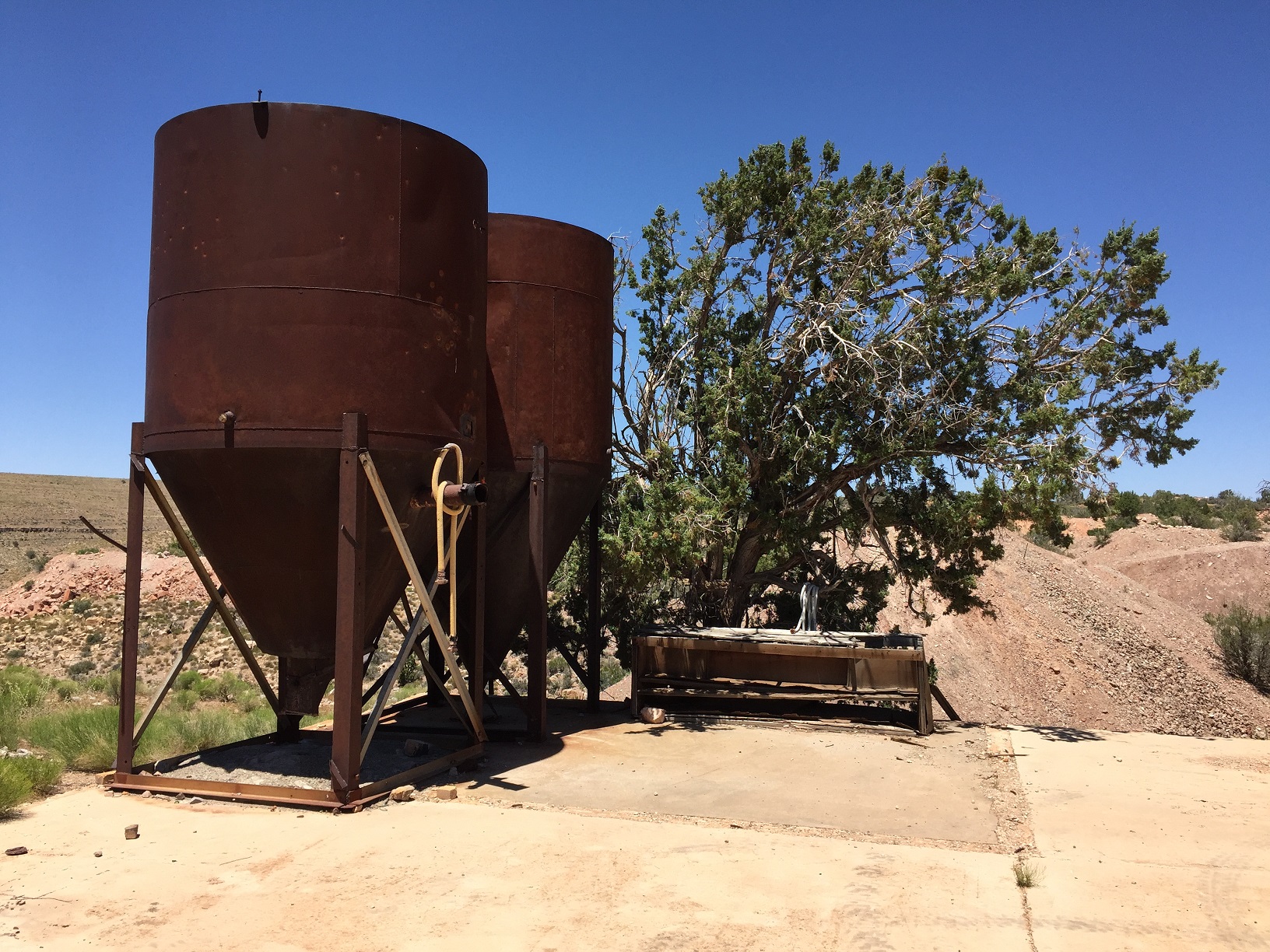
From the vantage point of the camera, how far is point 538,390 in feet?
36.4

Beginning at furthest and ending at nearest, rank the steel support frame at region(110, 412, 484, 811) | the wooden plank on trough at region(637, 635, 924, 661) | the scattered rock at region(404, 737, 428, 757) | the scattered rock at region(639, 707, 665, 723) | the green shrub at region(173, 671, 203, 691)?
1. the green shrub at region(173, 671, 203, 691)
2. the scattered rock at region(639, 707, 665, 723)
3. the wooden plank on trough at region(637, 635, 924, 661)
4. the scattered rock at region(404, 737, 428, 757)
5. the steel support frame at region(110, 412, 484, 811)

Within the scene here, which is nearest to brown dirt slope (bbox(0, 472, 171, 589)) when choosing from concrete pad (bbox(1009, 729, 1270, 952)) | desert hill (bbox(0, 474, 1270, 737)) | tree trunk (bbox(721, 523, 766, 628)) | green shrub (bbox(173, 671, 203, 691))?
desert hill (bbox(0, 474, 1270, 737))

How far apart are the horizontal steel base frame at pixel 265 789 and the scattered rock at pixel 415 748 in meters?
0.71

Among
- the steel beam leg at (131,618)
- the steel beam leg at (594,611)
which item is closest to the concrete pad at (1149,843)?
the steel beam leg at (594,611)

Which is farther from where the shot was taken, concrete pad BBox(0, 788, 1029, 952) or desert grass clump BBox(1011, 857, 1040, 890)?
desert grass clump BBox(1011, 857, 1040, 890)

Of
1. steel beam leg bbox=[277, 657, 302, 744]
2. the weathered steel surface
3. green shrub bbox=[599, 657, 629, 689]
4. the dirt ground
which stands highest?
the weathered steel surface

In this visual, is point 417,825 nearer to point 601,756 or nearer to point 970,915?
point 601,756

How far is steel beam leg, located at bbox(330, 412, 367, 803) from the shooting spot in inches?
309

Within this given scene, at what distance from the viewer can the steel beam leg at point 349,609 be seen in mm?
7840

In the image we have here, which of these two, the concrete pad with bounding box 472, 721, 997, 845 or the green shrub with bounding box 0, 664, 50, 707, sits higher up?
the green shrub with bounding box 0, 664, 50, 707

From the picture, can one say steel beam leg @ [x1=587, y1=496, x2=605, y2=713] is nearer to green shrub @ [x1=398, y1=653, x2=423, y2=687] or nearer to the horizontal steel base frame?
the horizontal steel base frame

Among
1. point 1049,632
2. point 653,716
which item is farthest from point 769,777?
point 1049,632

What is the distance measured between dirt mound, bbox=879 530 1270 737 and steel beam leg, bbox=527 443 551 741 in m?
14.5

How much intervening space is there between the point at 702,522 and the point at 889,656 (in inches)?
109
